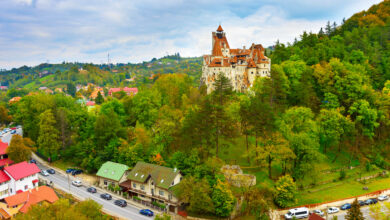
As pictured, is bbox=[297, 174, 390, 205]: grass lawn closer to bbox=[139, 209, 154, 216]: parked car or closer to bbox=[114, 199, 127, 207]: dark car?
bbox=[139, 209, 154, 216]: parked car

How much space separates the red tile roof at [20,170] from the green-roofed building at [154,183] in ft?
48.6

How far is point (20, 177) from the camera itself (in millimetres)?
40625

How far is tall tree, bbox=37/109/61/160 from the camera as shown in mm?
50406

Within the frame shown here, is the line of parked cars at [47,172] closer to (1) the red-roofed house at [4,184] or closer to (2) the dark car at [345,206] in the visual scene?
(1) the red-roofed house at [4,184]

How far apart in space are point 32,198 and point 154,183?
16393 mm

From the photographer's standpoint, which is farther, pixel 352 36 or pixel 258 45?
pixel 352 36

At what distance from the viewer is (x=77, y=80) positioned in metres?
194

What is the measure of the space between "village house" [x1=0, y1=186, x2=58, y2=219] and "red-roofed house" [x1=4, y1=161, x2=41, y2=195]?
13.1 feet

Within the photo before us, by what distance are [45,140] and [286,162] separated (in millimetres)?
43025

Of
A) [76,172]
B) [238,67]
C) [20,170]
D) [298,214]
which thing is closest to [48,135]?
[76,172]

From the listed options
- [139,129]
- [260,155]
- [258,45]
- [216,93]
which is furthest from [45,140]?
[258,45]

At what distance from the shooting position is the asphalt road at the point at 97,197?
3524 cm

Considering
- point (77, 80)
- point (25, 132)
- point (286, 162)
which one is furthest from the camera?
point (77, 80)

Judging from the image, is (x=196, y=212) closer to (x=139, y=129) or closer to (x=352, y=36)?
(x=139, y=129)
